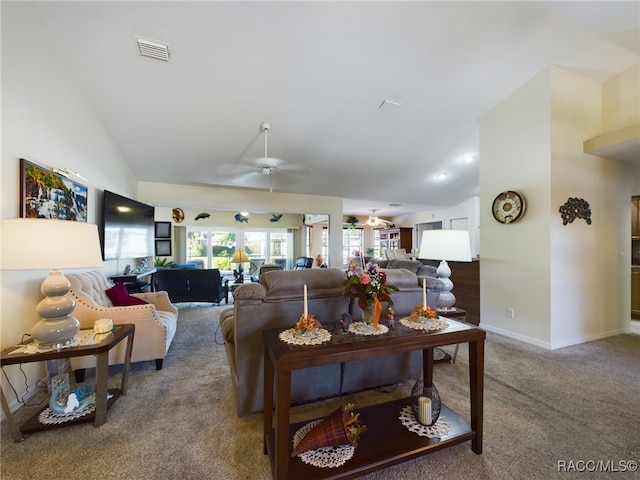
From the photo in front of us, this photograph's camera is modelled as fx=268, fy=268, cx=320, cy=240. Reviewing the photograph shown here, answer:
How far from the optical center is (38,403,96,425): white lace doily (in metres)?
1.75

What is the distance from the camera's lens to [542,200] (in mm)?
3227

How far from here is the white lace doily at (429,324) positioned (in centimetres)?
158

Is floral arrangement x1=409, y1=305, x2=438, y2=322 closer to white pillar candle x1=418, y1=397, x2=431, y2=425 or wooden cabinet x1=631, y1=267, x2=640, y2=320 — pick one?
white pillar candle x1=418, y1=397, x2=431, y2=425

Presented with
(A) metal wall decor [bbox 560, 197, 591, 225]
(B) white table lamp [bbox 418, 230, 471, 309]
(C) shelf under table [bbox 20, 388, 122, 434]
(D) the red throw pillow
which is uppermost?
(A) metal wall decor [bbox 560, 197, 591, 225]

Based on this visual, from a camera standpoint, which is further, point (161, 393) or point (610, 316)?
Result: point (610, 316)

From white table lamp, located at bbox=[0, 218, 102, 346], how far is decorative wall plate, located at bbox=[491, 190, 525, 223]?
440 cm

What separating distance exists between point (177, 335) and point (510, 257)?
4620 millimetres

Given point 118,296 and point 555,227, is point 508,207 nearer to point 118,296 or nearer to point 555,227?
point 555,227

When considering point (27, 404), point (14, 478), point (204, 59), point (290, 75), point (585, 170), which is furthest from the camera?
point (585, 170)

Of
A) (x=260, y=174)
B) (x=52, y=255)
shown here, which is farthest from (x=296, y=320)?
(x=260, y=174)

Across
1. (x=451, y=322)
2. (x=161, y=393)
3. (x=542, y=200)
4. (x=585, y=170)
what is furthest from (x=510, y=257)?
(x=161, y=393)

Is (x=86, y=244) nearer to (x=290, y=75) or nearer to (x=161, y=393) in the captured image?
(x=161, y=393)

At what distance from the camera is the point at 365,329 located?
5.06ft

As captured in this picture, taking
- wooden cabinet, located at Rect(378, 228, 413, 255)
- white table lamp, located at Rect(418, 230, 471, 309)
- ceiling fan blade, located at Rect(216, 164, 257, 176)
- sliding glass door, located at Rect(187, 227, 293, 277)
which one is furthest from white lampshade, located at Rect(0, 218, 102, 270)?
wooden cabinet, located at Rect(378, 228, 413, 255)
